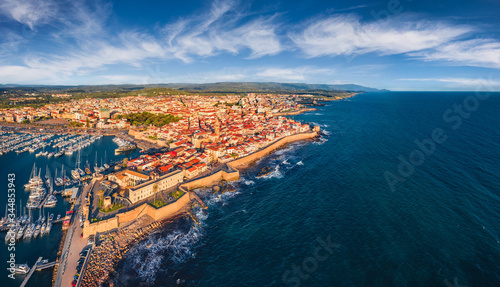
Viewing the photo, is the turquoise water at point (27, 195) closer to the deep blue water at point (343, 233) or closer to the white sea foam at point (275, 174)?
the deep blue water at point (343, 233)

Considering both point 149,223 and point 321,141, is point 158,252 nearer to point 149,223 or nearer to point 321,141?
point 149,223

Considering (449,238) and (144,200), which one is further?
(144,200)

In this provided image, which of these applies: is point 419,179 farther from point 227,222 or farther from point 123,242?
point 123,242

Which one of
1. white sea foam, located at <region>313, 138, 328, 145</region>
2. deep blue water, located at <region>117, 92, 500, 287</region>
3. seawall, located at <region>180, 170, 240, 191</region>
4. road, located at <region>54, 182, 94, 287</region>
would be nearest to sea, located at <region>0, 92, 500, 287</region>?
deep blue water, located at <region>117, 92, 500, 287</region>

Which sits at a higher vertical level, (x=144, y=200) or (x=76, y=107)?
(x=76, y=107)

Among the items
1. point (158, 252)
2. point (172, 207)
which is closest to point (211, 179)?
point (172, 207)

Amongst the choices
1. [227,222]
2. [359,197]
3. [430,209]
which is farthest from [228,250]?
[430,209]

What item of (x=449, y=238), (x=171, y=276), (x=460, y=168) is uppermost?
(x=460, y=168)
